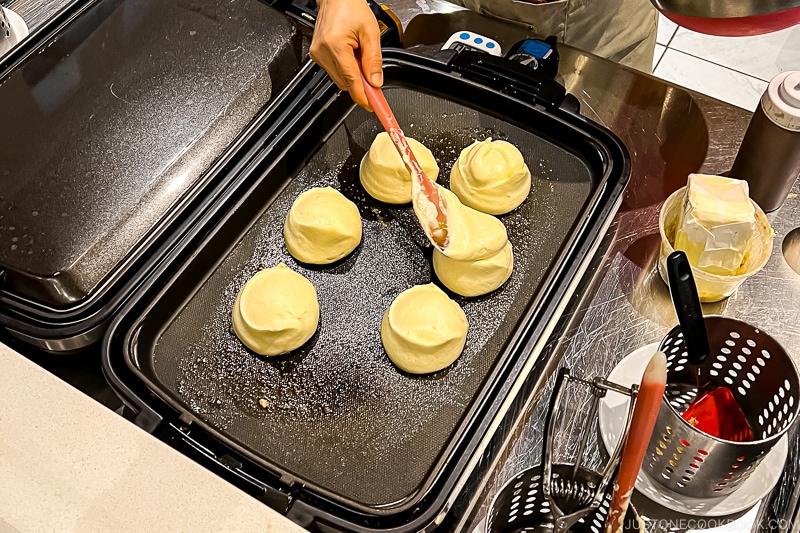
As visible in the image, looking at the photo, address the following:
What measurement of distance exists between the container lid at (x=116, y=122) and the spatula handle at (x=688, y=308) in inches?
32.5

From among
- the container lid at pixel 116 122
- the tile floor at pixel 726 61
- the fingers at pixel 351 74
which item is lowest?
the tile floor at pixel 726 61

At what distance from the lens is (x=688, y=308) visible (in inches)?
40.6

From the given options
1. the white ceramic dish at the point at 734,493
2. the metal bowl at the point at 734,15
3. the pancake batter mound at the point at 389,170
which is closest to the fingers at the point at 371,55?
the pancake batter mound at the point at 389,170

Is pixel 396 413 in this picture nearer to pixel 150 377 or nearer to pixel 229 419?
pixel 229 419

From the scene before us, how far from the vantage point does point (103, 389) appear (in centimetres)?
127

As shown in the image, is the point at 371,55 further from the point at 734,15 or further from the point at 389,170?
the point at 734,15

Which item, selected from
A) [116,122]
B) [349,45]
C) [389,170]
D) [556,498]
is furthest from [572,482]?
[116,122]

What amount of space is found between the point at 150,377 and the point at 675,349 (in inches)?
34.0

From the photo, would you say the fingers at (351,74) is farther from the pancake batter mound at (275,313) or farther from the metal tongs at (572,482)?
the metal tongs at (572,482)

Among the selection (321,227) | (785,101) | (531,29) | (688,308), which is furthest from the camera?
(531,29)

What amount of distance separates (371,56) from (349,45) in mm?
45

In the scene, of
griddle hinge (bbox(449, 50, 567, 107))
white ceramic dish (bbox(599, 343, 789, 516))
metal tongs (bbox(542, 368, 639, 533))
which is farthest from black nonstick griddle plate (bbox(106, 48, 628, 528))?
white ceramic dish (bbox(599, 343, 789, 516))

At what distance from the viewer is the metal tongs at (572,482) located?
919 millimetres

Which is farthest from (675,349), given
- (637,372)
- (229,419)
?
(229,419)
